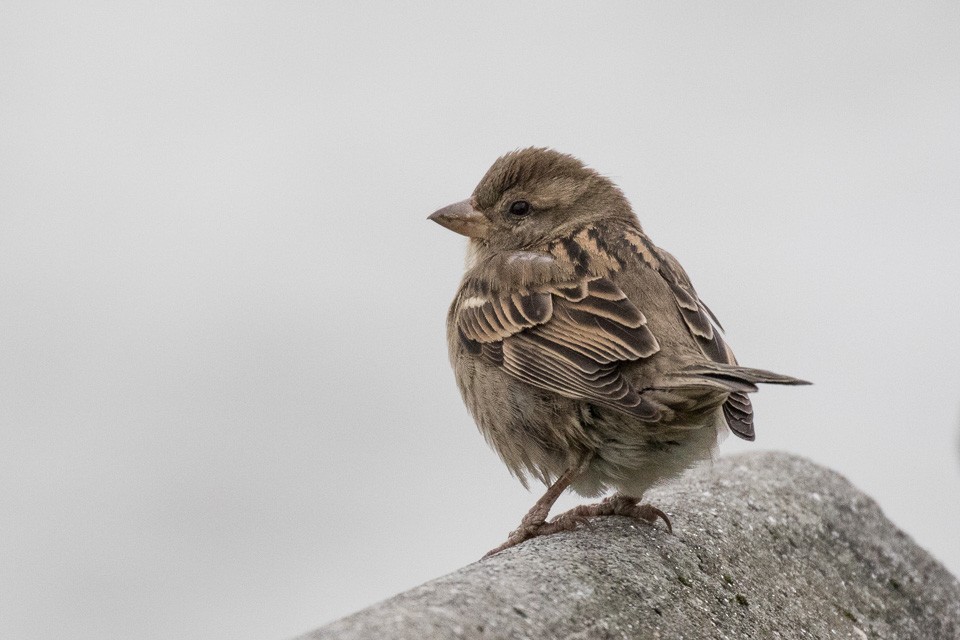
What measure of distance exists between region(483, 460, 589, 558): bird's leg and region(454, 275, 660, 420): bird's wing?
1.18ft

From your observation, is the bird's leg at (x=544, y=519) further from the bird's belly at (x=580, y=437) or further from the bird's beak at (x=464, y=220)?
the bird's beak at (x=464, y=220)

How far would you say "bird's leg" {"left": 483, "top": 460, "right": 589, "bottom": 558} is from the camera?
446 centimetres

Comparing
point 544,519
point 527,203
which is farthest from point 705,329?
point 527,203

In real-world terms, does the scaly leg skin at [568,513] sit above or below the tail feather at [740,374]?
below

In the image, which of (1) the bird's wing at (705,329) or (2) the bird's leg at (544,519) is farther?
(2) the bird's leg at (544,519)

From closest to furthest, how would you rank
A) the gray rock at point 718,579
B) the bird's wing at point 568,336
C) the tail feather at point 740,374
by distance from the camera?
the gray rock at point 718,579
the tail feather at point 740,374
the bird's wing at point 568,336

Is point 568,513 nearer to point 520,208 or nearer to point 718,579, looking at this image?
point 718,579

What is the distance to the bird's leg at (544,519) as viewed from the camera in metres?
4.46

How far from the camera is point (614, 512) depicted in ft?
15.1

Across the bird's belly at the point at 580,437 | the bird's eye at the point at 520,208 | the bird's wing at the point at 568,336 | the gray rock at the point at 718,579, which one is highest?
the bird's eye at the point at 520,208

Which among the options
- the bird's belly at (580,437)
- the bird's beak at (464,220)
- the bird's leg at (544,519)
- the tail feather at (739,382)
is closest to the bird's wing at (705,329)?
the tail feather at (739,382)

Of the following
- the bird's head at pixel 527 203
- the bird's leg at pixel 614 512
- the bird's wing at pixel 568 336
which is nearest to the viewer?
the bird's wing at pixel 568 336

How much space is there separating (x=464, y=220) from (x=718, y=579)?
2.27 m

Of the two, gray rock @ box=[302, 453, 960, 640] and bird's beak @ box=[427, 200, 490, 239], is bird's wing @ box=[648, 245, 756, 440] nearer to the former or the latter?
gray rock @ box=[302, 453, 960, 640]
